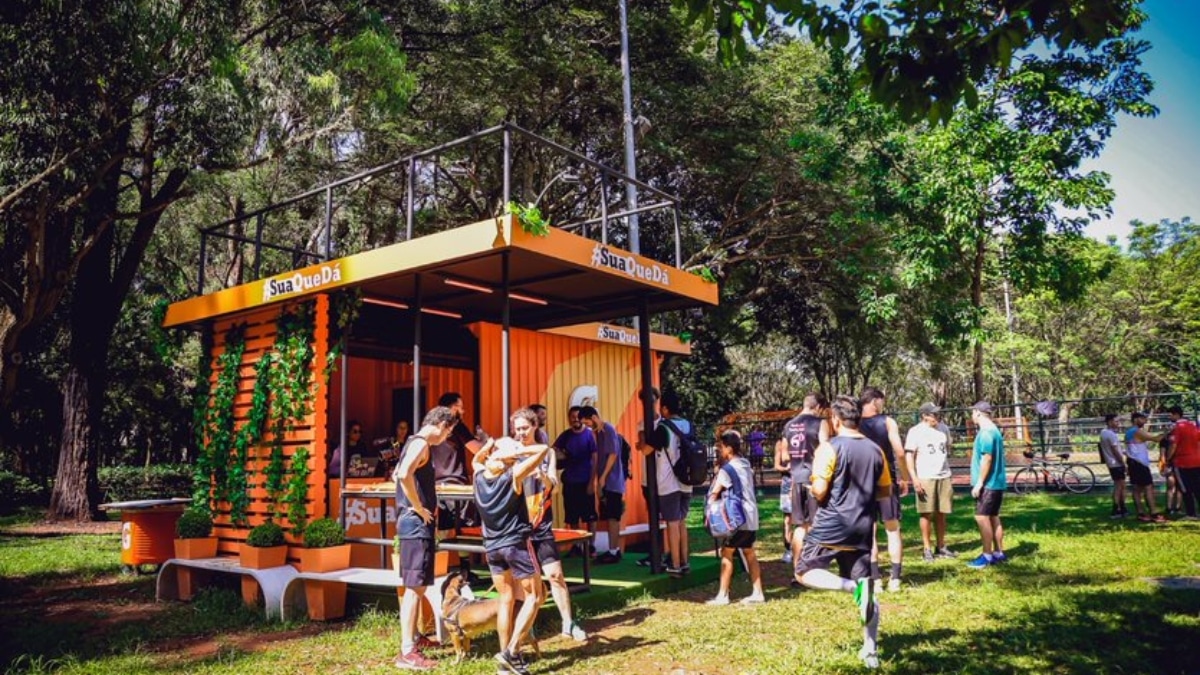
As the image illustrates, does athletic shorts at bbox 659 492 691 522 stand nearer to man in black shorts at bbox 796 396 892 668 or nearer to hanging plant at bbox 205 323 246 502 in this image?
man in black shorts at bbox 796 396 892 668

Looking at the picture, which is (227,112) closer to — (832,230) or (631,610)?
(631,610)

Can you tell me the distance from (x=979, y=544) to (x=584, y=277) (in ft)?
21.6

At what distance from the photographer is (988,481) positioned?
8445 millimetres

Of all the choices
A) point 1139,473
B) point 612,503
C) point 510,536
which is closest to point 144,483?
point 612,503

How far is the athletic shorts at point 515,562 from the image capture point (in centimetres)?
536

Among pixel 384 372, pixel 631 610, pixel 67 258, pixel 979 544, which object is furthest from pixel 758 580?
pixel 67 258

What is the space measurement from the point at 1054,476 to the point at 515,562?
1566 cm

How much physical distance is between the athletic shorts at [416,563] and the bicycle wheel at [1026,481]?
1548cm

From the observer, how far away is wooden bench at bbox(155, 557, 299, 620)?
7.55m

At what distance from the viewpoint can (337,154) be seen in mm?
19062

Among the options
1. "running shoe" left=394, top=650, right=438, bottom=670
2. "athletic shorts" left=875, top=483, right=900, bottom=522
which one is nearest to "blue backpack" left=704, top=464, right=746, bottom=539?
"athletic shorts" left=875, top=483, right=900, bottom=522

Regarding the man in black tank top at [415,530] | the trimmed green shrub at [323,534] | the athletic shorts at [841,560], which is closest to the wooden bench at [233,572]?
the trimmed green shrub at [323,534]

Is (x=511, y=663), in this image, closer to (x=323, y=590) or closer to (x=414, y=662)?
(x=414, y=662)

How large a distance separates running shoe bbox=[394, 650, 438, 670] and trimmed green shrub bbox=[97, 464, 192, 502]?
736 inches
